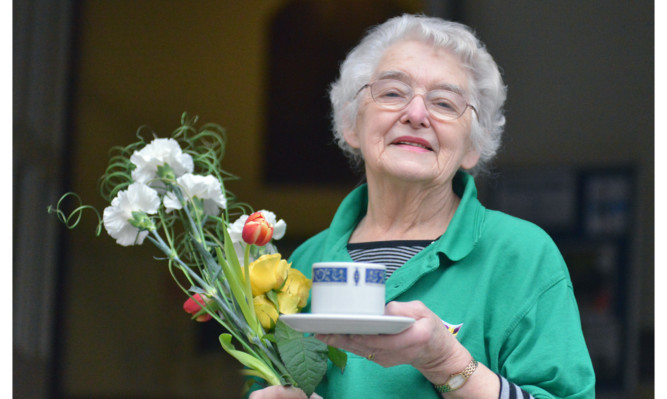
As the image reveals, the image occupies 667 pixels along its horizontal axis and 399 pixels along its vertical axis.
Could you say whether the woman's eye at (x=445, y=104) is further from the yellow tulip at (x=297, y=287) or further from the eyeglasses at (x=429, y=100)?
the yellow tulip at (x=297, y=287)

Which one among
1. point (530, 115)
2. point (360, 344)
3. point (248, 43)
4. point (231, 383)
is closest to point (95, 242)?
point (231, 383)

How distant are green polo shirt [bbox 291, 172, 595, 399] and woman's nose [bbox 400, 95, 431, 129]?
0.21 meters

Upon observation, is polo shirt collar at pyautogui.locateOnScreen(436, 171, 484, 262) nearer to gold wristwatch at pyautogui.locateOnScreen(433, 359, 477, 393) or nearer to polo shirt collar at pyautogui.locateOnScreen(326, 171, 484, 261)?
polo shirt collar at pyautogui.locateOnScreen(326, 171, 484, 261)

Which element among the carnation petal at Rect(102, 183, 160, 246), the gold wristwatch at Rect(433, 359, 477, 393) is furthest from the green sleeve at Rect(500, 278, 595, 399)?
the carnation petal at Rect(102, 183, 160, 246)

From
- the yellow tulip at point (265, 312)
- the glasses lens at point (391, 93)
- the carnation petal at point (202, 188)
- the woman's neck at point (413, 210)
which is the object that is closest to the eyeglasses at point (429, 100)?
the glasses lens at point (391, 93)

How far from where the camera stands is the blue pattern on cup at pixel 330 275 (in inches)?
48.9

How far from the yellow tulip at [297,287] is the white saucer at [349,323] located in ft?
1.05

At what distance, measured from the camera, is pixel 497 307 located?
1.45 meters

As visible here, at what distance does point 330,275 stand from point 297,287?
31 centimetres

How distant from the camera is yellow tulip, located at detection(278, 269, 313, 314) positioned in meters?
1.54

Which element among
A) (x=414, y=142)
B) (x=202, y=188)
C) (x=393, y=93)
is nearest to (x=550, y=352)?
(x=414, y=142)

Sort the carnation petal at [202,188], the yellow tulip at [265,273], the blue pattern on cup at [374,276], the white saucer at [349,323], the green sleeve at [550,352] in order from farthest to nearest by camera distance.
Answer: the carnation petal at [202,188] → the yellow tulip at [265,273] → the green sleeve at [550,352] → the blue pattern on cup at [374,276] → the white saucer at [349,323]

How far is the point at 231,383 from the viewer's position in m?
4.05

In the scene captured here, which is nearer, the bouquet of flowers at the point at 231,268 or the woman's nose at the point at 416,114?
the bouquet of flowers at the point at 231,268
